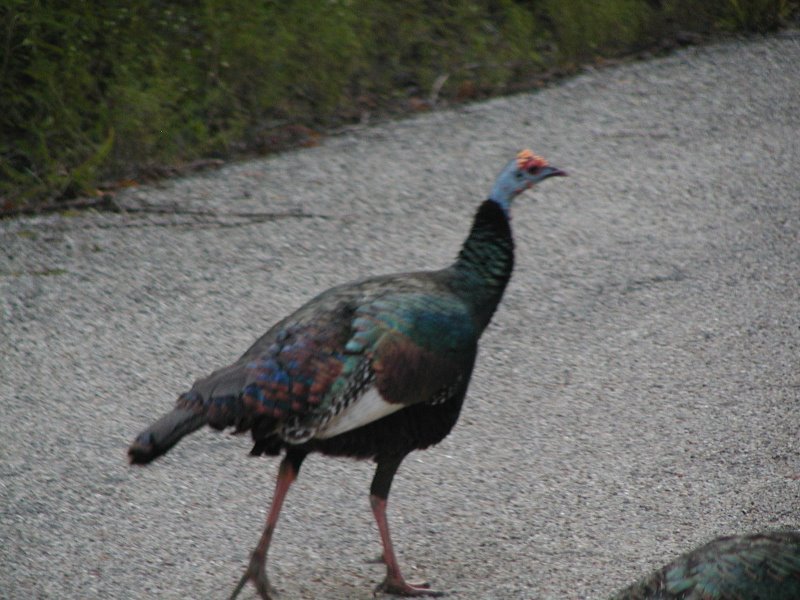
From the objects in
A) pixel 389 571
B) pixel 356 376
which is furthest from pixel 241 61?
pixel 389 571

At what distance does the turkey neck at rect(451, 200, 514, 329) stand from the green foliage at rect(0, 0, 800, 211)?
3.30 metres

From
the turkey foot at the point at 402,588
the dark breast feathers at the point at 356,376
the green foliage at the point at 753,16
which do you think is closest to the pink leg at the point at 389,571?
the turkey foot at the point at 402,588

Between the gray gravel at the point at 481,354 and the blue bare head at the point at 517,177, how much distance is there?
3.49ft

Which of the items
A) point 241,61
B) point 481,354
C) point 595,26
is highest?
point 241,61

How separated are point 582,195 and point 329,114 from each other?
6.74ft

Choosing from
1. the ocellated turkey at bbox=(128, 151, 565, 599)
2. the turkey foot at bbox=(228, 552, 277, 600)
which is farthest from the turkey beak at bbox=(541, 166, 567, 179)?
the turkey foot at bbox=(228, 552, 277, 600)

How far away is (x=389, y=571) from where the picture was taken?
4.17m

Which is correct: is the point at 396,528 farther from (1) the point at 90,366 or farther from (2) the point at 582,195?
A: (2) the point at 582,195

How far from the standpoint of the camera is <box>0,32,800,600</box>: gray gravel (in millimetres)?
4441

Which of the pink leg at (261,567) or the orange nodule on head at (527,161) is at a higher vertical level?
the orange nodule on head at (527,161)

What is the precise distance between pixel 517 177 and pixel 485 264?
465 mm

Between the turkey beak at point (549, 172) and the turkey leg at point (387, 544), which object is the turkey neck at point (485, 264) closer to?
the turkey beak at point (549, 172)

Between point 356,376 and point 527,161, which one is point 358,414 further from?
point 527,161

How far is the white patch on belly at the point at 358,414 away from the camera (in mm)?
3992
